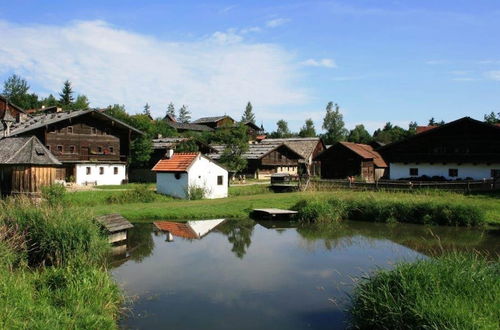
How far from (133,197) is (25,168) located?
24.0ft

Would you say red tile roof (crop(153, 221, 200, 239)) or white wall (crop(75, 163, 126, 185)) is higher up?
white wall (crop(75, 163, 126, 185))

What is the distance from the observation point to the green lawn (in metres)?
27.2

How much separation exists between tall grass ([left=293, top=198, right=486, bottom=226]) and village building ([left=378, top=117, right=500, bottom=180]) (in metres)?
17.2

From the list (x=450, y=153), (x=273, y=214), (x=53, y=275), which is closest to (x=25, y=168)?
(x=273, y=214)

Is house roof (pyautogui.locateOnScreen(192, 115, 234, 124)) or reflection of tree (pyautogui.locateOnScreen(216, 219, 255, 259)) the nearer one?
reflection of tree (pyautogui.locateOnScreen(216, 219, 255, 259))

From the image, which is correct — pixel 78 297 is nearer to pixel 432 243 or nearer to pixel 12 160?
pixel 432 243

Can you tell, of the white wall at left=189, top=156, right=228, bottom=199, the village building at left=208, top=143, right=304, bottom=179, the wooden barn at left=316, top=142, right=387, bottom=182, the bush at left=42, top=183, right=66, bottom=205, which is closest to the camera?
the bush at left=42, top=183, right=66, bottom=205

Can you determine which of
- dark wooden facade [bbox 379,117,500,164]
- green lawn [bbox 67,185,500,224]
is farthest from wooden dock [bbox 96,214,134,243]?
dark wooden facade [bbox 379,117,500,164]

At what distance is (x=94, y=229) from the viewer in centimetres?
1581

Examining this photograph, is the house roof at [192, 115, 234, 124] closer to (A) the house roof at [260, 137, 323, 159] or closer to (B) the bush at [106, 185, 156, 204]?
(A) the house roof at [260, 137, 323, 159]

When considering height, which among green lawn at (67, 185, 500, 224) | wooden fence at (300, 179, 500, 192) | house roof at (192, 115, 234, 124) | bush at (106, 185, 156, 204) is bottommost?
green lawn at (67, 185, 500, 224)

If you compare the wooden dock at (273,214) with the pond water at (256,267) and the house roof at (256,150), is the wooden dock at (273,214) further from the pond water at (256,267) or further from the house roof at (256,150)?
the house roof at (256,150)

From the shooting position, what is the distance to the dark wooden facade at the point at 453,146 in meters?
41.7

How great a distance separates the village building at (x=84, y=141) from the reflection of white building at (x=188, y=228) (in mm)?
24270
